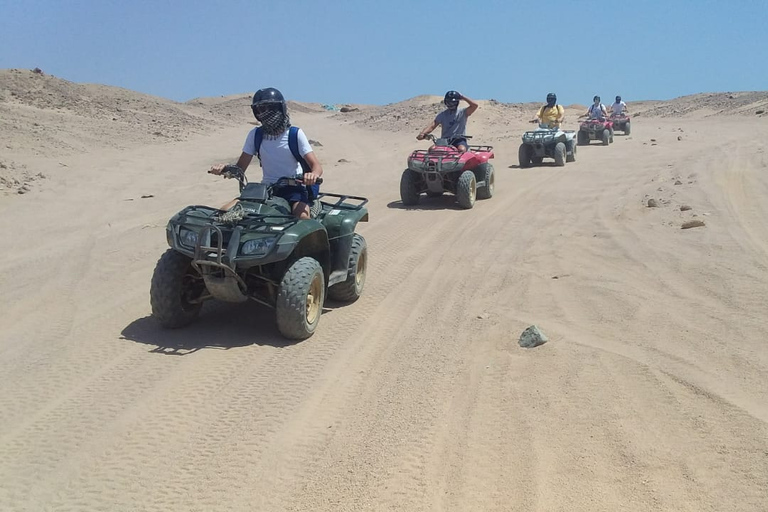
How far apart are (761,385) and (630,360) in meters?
0.83

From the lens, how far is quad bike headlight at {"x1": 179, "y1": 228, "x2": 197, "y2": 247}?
560 cm

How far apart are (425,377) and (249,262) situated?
1.57 metres

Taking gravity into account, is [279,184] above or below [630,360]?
above

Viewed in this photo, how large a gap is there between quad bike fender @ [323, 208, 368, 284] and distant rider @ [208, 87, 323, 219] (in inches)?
12.3

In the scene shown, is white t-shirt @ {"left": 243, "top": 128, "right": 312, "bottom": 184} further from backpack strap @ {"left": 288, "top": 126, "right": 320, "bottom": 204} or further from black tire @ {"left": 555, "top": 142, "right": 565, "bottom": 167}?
black tire @ {"left": 555, "top": 142, "right": 565, "bottom": 167}

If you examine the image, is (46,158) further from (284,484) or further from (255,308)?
(284,484)

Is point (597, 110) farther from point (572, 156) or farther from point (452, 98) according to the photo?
point (452, 98)

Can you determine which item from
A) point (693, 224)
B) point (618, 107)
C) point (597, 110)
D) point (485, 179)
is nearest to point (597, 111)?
point (597, 110)

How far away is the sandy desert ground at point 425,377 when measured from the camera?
362 cm

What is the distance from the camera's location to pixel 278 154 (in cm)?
638

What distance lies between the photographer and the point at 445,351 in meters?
5.52

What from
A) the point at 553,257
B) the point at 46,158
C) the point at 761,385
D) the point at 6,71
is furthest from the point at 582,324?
the point at 6,71

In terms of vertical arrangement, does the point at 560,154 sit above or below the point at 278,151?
below

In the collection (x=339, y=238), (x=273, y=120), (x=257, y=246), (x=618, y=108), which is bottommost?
(x=339, y=238)
